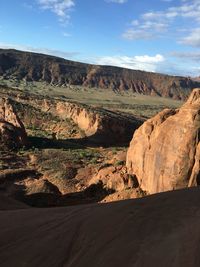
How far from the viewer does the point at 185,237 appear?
1002cm

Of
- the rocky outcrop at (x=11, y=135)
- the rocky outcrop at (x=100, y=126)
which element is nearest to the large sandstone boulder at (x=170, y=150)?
the rocky outcrop at (x=11, y=135)

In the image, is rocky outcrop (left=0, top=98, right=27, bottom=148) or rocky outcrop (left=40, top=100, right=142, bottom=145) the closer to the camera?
rocky outcrop (left=0, top=98, right=27, bottom=148)

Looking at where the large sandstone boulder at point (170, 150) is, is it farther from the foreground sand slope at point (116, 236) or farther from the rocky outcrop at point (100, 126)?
the rocky outcrop at point (100, 126)

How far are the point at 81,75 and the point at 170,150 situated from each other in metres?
151

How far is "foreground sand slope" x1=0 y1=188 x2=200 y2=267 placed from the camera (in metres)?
9.77

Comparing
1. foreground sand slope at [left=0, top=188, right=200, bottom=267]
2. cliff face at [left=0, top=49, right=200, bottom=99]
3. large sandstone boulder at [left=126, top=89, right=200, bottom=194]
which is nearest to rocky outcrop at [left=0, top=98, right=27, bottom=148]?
large sandstone boulder at [left=126, top=89, right=200, bottom=194]

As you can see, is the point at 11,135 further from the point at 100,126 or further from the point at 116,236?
the point at 116,236

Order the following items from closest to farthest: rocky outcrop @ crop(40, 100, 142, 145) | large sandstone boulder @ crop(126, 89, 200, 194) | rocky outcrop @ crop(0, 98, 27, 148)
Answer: large sandstone boulder @ crop(126, 89, 200, 194) < rocky outcrop @ crop(0, 98, 27, 148) < rocky outcrop @ crop(40, 100, 142, 145)

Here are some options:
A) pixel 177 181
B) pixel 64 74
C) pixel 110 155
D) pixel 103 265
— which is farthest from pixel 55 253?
pixel 64 74

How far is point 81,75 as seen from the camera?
579 ft

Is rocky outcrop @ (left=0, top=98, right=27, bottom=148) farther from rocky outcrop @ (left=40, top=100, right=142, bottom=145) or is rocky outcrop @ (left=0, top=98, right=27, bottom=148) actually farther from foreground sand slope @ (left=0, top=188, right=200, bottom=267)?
foreground sand slope @ (left=0, top=188, right=200, bottom=267)

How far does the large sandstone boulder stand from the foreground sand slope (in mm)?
12485

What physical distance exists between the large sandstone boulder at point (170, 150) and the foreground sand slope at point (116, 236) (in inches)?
492

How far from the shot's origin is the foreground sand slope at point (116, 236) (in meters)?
9.77
